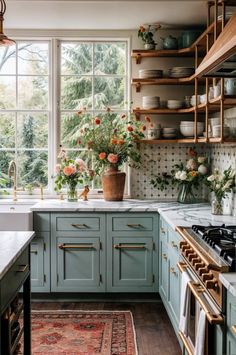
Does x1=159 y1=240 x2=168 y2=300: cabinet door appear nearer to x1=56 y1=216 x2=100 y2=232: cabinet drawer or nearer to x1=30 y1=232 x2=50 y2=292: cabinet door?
x1=56 y1=216 x2=100 y2=232: cabinet drawer

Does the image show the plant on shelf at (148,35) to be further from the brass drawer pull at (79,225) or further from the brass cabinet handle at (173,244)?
the brass cabinet handle at (173,244)

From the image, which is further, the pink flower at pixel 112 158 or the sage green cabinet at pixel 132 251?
the pink flower at pixel 112 158

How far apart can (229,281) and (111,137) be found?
2987 millimetres

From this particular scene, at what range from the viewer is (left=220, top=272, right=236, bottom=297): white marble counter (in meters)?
1.88

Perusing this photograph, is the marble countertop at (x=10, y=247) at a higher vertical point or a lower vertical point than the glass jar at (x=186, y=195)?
lower

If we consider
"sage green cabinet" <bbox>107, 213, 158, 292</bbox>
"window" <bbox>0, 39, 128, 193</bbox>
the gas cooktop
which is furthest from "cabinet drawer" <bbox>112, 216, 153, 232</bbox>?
the gas cooktop

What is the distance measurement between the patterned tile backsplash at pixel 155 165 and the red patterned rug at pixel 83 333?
50.6 inches

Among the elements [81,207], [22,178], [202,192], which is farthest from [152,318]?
[22,178]

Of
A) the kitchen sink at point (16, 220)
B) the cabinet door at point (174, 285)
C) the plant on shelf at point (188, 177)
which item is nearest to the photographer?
the cabinet door at point (174, 285)

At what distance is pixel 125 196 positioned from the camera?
5.05m

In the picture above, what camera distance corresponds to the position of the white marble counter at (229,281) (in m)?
1.88

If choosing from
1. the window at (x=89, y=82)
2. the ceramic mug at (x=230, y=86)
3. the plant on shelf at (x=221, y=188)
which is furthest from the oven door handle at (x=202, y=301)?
the window at (x=89, y=82)

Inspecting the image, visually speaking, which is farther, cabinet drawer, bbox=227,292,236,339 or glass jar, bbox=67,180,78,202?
glass jar, bbox=67,180,78,202

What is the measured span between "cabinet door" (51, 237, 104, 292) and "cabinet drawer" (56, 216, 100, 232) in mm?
78
